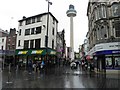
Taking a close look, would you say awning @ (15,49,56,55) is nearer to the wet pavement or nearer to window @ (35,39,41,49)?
window @ (35,39,41,49)

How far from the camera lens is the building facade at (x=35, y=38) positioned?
3534cm

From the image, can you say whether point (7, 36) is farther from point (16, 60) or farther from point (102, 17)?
point (102, 17)

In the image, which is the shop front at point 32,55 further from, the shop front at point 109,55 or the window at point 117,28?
the window at point 117,28

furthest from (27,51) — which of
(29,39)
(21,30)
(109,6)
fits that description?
(109,6)

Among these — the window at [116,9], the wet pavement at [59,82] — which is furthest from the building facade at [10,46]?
the window at [116,9]

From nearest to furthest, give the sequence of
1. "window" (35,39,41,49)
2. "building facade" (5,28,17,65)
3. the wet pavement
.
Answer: the wet pavement, "window" (35,39,41,49), "building facade" (5,28,17,65)

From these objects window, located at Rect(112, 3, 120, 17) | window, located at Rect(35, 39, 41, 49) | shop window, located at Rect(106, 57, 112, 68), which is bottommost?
shop window, located at Rect(106, 57, 112, 68)

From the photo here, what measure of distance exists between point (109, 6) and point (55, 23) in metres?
17.4

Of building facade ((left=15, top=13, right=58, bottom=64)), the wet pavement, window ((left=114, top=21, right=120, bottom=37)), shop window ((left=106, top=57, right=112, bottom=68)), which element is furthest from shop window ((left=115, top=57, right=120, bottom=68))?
building facade ((left=15, top=13, right=58, bottom=64))

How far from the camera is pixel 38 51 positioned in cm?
3488

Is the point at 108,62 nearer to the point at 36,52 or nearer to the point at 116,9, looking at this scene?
the point at 116,9

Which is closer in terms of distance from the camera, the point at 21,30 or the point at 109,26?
the point at 109,26

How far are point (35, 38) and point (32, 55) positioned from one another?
4.13 meters

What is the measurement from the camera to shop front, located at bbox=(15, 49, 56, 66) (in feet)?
113
